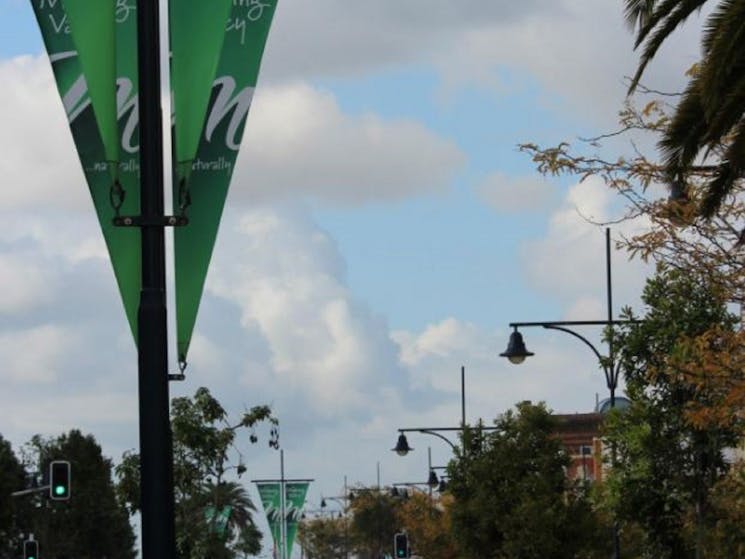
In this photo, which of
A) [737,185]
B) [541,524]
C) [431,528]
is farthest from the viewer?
[431,528]

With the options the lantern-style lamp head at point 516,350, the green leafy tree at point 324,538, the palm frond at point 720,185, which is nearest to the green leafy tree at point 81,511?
the green leafy tree at point 324,538

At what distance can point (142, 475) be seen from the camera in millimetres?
8023

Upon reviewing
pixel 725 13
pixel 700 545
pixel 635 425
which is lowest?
pixel 700 545

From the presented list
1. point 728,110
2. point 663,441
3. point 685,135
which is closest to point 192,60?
point 728,110

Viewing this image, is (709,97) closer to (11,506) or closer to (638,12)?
(638,12)

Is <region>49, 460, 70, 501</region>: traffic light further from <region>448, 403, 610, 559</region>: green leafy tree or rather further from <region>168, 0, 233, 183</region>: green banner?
<region>168, 0, 233, 183</region>: green banner

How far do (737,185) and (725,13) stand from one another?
107 inches

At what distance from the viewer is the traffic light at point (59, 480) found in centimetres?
4691

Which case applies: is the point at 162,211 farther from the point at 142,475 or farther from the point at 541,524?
the point at 541,524

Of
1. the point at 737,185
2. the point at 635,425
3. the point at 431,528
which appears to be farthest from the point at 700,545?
the point at 431,528

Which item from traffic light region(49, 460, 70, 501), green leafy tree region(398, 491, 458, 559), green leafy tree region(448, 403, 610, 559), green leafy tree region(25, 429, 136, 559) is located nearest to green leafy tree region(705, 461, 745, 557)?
green leafy tree region(448, 403, 610, 559)

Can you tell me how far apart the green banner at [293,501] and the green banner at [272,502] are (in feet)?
2.67

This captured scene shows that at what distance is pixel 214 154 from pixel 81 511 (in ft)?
331

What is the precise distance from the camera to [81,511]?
350 ft
